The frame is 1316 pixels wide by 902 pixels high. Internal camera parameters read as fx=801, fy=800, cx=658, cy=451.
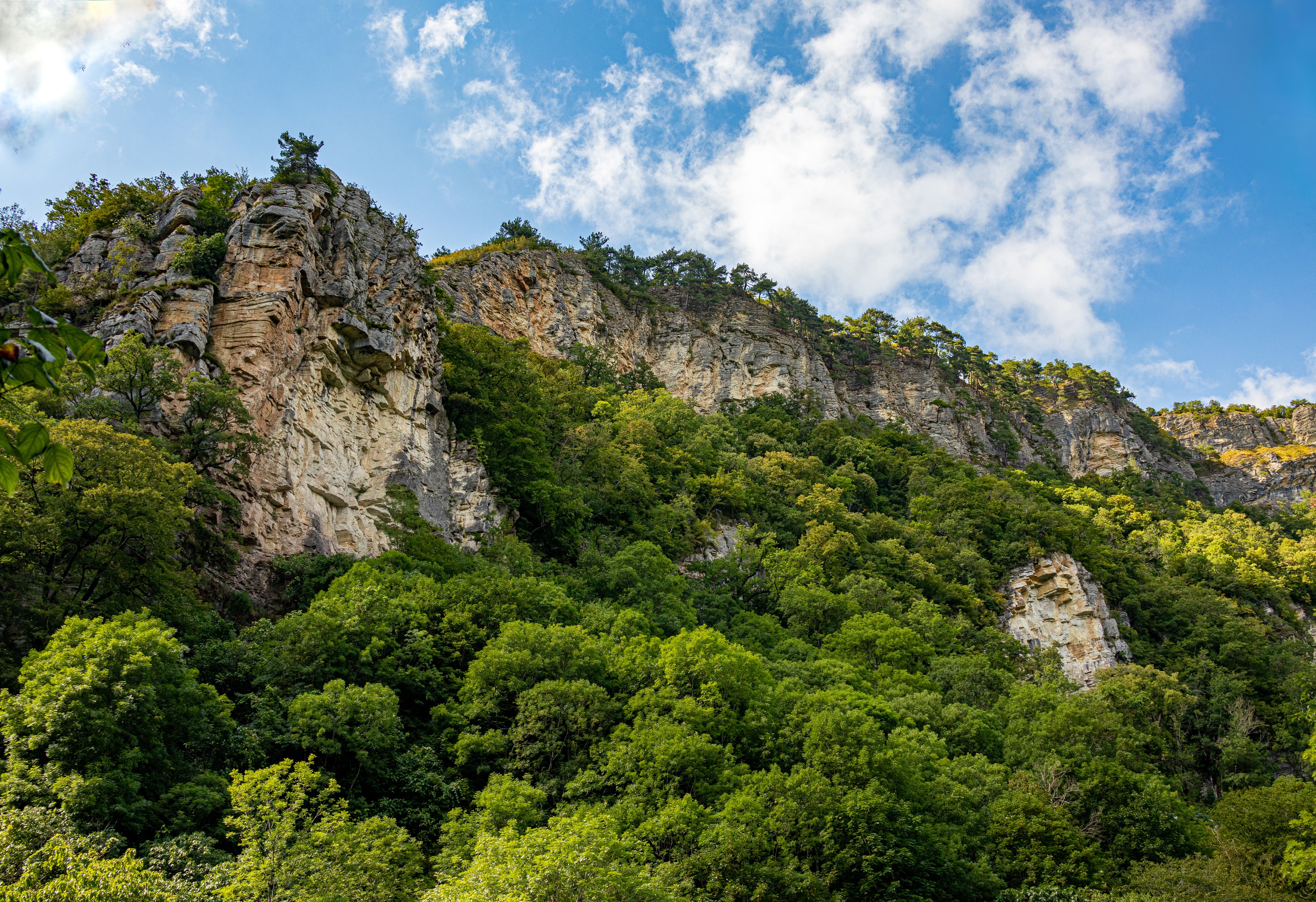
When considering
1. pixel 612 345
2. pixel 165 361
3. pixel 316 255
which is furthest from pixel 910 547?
pixel 165 361

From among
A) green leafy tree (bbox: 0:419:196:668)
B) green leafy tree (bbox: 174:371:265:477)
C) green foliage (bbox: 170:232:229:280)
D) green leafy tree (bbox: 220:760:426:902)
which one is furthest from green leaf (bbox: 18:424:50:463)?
green foliage (bbox: 170:232:229:280)

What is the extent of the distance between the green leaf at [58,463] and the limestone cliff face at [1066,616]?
55194mm

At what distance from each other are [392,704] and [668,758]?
778cm

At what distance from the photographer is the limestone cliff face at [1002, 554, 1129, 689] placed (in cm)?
5178

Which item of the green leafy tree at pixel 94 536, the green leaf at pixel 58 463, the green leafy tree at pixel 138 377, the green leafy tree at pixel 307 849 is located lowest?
the green leafy tree at pixel 307 849

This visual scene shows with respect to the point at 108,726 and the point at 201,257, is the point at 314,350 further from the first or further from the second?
the point at 108,726

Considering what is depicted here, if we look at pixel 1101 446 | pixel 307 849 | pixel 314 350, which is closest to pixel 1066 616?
pixel 314 350

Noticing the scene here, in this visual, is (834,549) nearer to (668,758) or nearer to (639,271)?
(668,758)

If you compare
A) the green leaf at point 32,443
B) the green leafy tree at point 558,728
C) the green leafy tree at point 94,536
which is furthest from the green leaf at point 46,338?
the green leafy tree at point 94,536

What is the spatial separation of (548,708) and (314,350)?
70.1ft

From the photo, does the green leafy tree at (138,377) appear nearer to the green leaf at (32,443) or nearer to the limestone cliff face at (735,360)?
the green leaf at (32,443)

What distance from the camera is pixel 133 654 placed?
55.8 feet

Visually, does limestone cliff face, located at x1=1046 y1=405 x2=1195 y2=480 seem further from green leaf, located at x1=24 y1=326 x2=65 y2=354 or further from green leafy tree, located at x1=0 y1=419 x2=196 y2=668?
green leaf, located at x1=24 y1=326 x2=65 y2=354

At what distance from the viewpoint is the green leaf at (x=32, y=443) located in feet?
9.25
